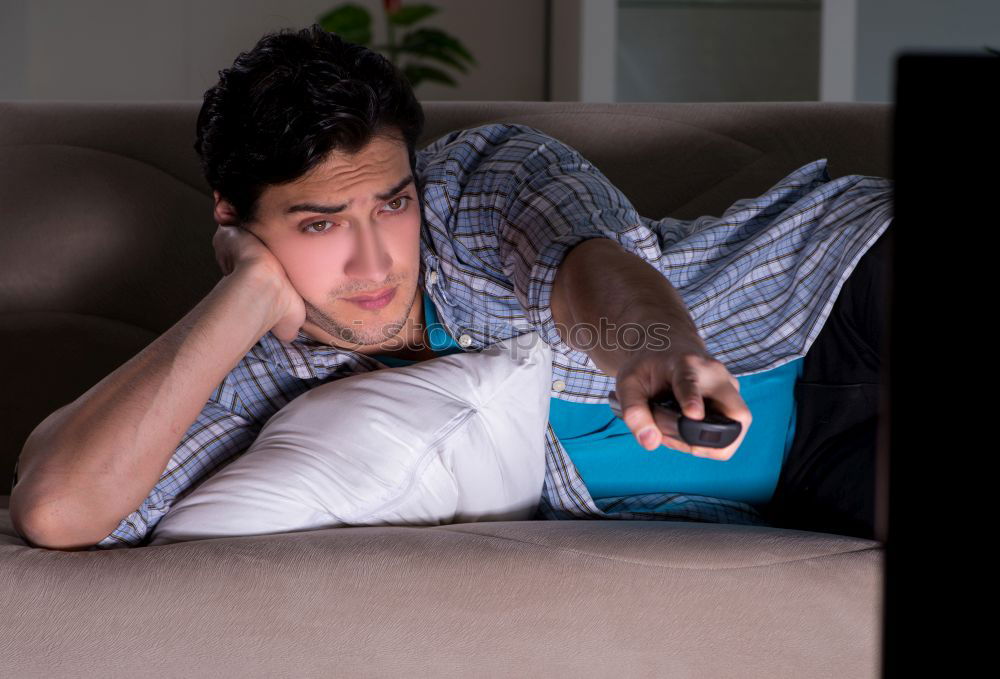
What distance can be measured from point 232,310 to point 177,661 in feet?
1.43

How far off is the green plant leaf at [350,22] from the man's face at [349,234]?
67.8 inches

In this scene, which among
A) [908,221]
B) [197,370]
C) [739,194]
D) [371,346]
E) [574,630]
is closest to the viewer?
[908,221]

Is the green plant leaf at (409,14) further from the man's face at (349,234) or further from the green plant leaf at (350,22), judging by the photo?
the man's face at (349,234)

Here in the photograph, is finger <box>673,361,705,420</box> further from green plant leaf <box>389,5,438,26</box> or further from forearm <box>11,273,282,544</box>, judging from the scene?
green plant leaf <box>389,5,438,26</box>

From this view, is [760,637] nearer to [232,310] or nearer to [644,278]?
[644,278]

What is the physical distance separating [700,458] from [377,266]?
500 millimetres

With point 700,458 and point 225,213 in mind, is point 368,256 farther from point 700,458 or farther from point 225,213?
point 700,458

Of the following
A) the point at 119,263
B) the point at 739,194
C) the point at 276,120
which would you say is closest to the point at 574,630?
the point at 276,120

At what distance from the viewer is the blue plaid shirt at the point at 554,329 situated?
1.10 meters

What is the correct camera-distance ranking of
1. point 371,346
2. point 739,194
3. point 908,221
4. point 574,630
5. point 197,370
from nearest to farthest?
point 908,221, point 574,630, point 197,370, point 371,346, point 739,194

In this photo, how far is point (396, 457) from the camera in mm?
956

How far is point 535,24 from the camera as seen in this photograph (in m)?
3.04

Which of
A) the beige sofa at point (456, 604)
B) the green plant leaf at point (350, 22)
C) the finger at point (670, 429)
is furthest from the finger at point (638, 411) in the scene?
the green plant leaf at point (350, 22)

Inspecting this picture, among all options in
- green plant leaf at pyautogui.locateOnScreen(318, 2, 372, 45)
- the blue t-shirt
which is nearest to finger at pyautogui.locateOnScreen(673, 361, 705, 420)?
the blue t-shirt
